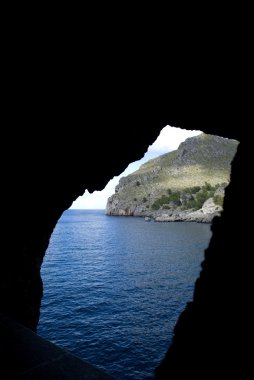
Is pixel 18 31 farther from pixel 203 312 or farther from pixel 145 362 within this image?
pixel 145 362

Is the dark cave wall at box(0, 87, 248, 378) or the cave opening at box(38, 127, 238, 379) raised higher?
the dark cave wall at box(0, 87, 248, 378)

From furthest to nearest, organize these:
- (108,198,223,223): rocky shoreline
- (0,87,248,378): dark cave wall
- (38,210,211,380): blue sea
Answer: (108,198,223,223): rocky shoreline < (38,210,211,380): blue sea < (0,87,248,378): dark cave wall

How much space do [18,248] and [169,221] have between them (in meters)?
146

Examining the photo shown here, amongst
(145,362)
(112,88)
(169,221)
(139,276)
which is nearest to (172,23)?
(112,88)

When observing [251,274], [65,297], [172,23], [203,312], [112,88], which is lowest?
[65,297]

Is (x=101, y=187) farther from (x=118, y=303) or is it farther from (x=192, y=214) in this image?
(x=192, y=214)

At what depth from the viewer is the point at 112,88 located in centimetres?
927

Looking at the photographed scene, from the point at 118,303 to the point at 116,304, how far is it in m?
0.45

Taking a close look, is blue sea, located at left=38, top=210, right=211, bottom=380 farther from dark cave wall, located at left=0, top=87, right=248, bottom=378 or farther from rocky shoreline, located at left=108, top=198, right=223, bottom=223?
rocky shoreline, located at left=108, top=198, right=223, bottom=223

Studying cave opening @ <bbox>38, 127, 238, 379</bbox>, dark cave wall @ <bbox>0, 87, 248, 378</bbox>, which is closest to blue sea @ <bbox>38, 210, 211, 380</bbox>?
cave opening @ <bbox>38, 127, 238, 379</bbox>

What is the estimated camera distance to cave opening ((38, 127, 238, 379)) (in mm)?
25844

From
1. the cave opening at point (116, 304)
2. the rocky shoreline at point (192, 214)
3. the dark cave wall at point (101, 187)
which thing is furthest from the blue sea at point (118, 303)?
the rocky shoreline at point (192, 214)

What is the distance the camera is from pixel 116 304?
123 ft

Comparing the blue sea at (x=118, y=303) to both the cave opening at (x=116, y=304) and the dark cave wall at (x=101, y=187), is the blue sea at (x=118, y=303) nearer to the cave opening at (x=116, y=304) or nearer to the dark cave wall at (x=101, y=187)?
the cave opening at (x=116, y=304)
